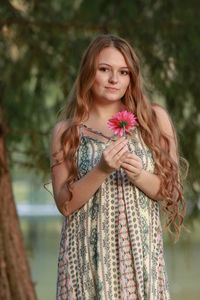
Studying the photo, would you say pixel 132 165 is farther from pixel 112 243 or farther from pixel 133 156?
pixel 112 243

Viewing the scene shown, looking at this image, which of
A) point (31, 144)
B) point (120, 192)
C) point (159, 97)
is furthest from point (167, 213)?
point (31, 144)

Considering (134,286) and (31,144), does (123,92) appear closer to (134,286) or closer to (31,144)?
(134,286)

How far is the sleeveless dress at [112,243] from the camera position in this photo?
3492 millimetres

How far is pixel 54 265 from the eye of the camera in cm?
1405

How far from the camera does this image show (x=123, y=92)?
3.63 meters

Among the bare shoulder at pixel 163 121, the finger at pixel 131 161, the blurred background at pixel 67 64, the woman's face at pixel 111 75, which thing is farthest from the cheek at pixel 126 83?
the blurred background at pixel 67 64

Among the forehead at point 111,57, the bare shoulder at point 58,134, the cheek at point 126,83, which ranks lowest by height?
the bare shoulder at point 58,134

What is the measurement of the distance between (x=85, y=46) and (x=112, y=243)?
2.97 m

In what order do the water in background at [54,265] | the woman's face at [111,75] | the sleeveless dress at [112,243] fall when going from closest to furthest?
1. the sleeveless dress at [112,243]
2. the woman's face at [111,75]
3. the water in background at [54,265]

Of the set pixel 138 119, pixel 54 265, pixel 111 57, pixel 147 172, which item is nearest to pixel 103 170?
pixel 147 172

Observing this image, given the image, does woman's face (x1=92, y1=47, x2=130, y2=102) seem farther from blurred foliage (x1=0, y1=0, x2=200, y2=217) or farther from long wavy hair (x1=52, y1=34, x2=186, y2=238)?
blurred foliage (x1=0, y1=0, x2=200, y2=217)

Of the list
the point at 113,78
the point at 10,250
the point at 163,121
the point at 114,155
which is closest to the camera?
the point at 114,155

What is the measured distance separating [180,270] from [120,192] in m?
10.5

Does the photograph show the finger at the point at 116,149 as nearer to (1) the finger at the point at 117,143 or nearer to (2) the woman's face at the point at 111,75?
(1) the finger at the point at 117,143
